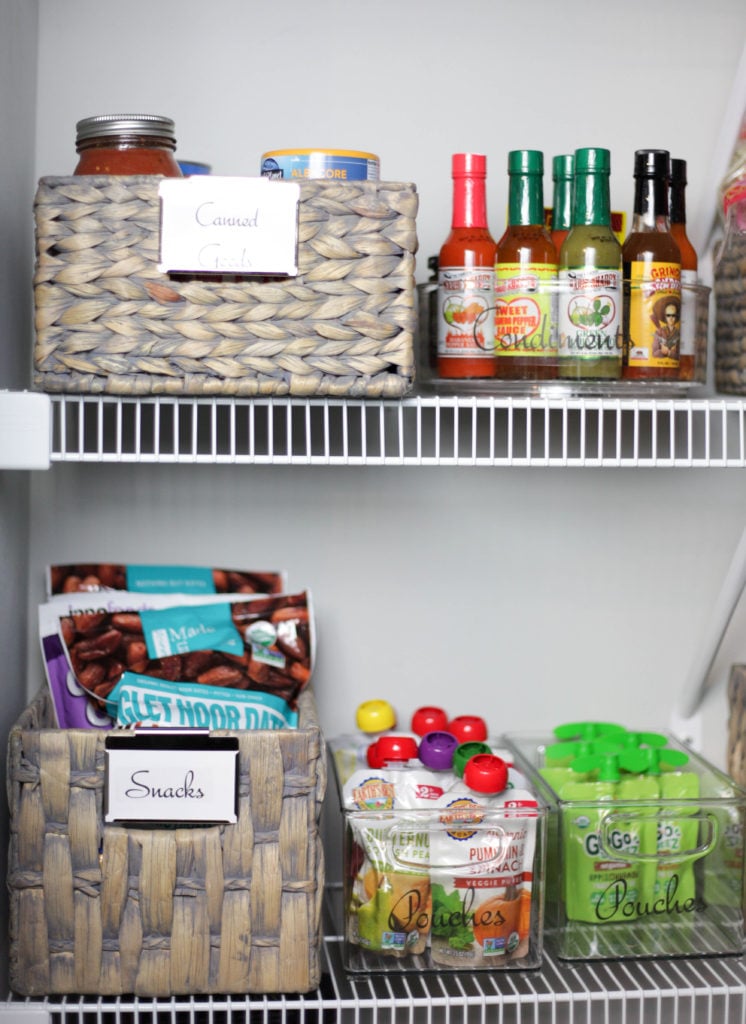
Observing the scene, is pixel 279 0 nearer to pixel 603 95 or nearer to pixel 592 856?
pixel 603 95

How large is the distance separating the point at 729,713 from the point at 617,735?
0.20 metres

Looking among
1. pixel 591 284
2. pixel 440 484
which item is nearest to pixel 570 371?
pixel 591 284

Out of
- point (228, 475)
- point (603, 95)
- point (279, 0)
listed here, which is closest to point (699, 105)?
point (603, 95)

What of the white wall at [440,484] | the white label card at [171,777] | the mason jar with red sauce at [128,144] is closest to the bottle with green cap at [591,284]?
the white wall at [440,484]

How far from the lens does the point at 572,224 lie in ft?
3.75

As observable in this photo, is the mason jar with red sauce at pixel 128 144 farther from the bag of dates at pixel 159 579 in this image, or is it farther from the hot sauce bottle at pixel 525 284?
the bag of dates at pixel 159 579

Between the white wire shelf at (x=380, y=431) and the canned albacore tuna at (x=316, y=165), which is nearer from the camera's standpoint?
the canned albacore tuna at (x=316, y=165)

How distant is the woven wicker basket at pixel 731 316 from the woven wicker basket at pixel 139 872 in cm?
61

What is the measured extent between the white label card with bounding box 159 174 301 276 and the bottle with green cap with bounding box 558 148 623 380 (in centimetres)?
27

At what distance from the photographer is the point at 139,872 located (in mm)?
1042

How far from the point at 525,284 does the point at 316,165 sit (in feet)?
0.74

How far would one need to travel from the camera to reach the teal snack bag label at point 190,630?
122cm

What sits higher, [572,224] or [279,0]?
[279,0]

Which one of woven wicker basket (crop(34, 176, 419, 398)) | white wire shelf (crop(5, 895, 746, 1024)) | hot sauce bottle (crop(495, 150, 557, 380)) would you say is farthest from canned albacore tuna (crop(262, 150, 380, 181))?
white wire shelf (crop(5, 895, 746, 1024))
